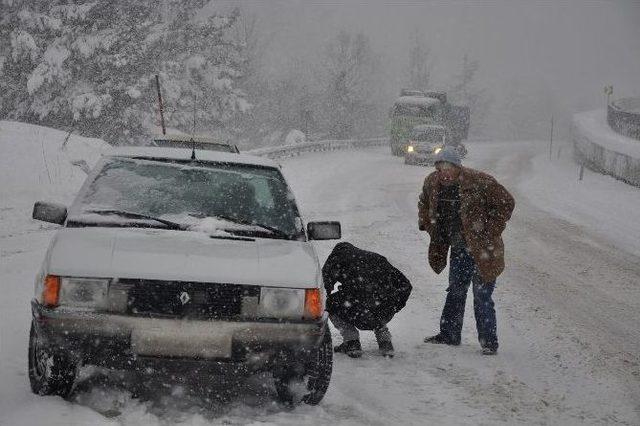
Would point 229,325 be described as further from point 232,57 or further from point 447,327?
point 232,57

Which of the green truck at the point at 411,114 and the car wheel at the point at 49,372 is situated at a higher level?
the car wheel at the point at 49,372

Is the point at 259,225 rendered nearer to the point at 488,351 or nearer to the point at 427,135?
the point at 488,351

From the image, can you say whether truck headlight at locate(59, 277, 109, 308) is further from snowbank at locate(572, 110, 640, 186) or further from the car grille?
snowbank at locate(572, 110, 640, 186)

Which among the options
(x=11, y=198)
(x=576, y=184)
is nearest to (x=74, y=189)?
(x=11, y=198)

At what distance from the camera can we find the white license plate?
12.0 ft

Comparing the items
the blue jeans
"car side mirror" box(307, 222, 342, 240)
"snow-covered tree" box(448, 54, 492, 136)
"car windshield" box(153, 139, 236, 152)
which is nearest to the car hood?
"car side mirror" box(307, 222, 342, 240)

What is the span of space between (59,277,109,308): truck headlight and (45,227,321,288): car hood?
0.15 ft

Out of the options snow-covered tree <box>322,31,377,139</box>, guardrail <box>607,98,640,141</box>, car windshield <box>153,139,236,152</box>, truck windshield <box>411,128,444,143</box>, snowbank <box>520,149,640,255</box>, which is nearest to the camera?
car windshield <box>153,139,236,152</box>

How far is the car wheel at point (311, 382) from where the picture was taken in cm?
423

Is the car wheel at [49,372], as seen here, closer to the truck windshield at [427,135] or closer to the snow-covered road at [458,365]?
the snow-covered road at [458,365]

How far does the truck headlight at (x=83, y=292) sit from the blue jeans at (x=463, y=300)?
3.36 m

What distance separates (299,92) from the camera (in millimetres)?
59281

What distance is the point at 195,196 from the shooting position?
4.75m

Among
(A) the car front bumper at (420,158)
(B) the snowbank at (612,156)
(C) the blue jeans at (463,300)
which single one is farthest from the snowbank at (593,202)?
(C) the blue jeans at (463,300)
